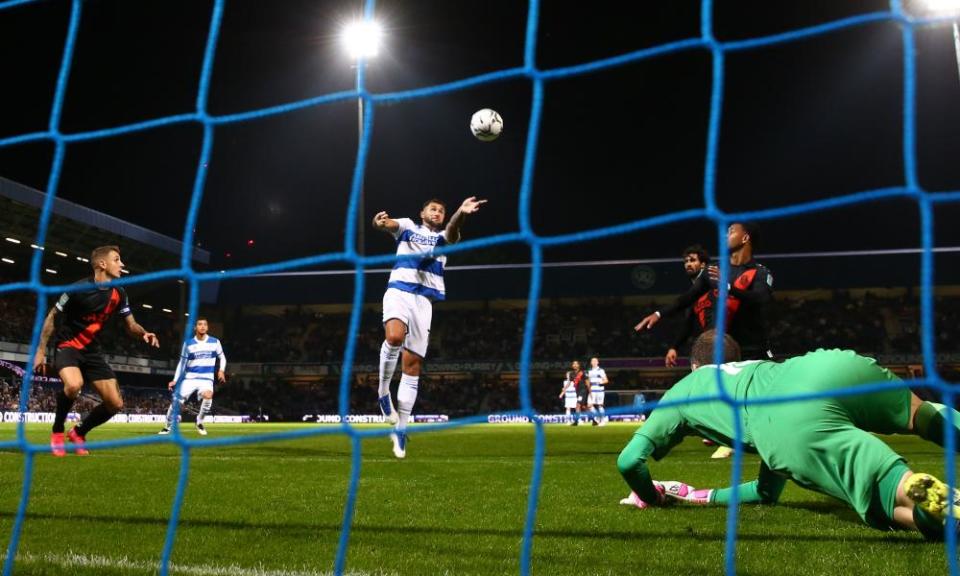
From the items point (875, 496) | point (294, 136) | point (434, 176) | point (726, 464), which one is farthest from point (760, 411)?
point (434, 176)

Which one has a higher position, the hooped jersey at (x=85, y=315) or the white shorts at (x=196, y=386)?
the hooped jersey at (x=85, y=315)

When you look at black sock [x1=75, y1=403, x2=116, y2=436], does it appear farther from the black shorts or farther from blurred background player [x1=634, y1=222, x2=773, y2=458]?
blurred background player [x1=634, y1=222, x2=773, y2=458]

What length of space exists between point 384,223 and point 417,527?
3.15 m

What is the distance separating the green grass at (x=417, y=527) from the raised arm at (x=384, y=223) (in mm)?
1838

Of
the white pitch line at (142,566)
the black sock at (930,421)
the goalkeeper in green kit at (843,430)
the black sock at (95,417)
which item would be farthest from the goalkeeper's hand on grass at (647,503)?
the black sock at (95,417)

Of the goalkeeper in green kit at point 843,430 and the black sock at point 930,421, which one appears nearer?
the goalkeeper in green kit at point 843,430

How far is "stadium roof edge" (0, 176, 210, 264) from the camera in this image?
2348cm

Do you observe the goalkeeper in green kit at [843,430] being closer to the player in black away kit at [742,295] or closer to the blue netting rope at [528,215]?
the blue netting rope at [528,215]

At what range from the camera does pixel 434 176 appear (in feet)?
156

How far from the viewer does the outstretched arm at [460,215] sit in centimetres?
487

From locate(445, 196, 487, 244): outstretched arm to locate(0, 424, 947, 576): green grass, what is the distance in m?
1.75

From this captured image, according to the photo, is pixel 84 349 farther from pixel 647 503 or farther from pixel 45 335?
pixel 647 503

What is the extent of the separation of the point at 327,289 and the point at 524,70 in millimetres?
34376

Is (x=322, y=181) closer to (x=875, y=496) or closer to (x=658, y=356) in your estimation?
(x=658, y=356)
